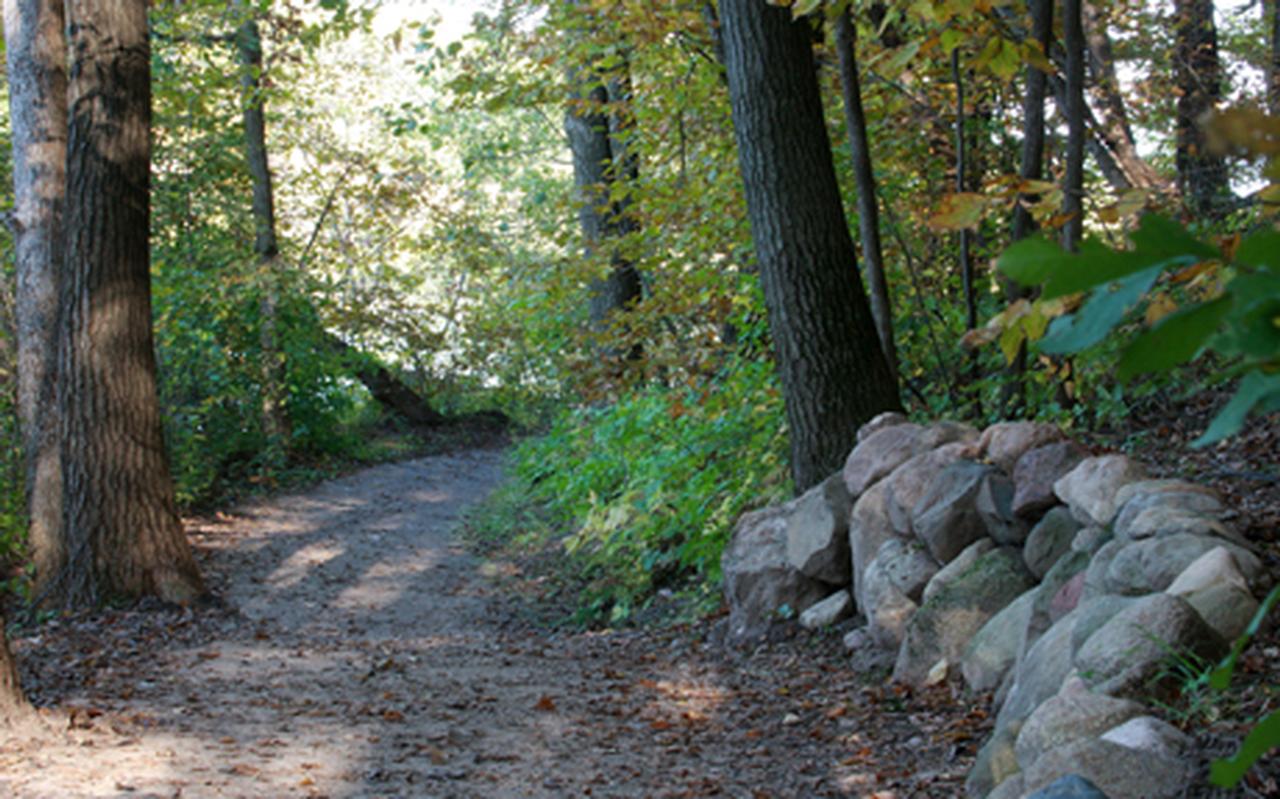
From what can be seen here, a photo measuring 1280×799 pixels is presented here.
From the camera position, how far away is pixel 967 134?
348 inches

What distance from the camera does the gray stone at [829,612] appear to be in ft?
20.9

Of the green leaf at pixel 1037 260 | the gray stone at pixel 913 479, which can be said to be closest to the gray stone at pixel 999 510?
the gray stone at pixel 913 479

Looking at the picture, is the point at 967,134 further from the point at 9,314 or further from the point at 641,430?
the point at 9,314

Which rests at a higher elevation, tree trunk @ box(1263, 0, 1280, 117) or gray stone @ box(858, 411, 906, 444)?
tree trunk @ box(1263, 0, 1280, 117)

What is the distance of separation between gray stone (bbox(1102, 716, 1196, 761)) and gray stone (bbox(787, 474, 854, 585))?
341cm

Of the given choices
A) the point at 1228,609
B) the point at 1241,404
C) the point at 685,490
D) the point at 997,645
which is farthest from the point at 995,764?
the point at 685,490

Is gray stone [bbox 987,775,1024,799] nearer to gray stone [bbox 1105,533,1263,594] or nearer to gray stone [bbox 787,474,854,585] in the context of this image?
gray stone [bbox 1105,533,1263,594]

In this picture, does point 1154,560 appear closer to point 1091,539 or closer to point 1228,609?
point 1228,609

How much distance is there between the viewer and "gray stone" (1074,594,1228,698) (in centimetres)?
333

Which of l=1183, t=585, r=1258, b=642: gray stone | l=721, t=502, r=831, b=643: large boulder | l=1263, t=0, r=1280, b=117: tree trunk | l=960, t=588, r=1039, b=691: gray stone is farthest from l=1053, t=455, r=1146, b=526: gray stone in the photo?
l=1263, t=0, r=1280, b=117: tree trunk

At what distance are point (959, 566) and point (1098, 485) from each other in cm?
97

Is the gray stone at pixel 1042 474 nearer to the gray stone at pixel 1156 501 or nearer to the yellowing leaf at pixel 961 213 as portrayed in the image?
the gray stone at pixel 1156 501

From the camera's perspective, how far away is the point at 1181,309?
0.70 m

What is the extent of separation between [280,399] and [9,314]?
4833mm
